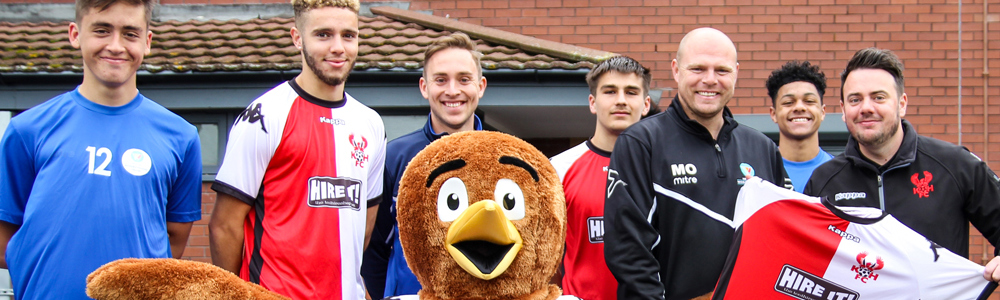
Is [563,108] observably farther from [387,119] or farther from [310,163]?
[310,163]

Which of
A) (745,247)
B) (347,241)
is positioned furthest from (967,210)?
(347,241)

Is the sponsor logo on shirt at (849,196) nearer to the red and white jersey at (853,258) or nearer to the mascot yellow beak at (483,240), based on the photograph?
the red and white jersey at (853,258)

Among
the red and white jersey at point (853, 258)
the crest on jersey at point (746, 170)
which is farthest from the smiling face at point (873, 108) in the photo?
the crest on jersey at point (746, 170)

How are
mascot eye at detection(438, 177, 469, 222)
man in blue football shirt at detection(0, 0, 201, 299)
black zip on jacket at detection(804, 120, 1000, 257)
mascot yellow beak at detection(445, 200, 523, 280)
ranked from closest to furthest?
mascot yellow beak at detection(445, 200, 523, 280)
mascot eye at detection(438, 177, 469, 222)
man in blue football shirt at detection(0, 0, 201, 299)
black zip on jacket at detection(804, 120, 1000, 257)

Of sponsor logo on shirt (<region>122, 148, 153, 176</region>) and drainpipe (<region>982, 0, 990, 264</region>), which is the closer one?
sponsor logo on shirt (<region>122, 148, 153, 176</region>)

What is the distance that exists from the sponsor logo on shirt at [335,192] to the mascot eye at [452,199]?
2.85ft

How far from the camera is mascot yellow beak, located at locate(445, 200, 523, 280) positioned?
2066 millimetres

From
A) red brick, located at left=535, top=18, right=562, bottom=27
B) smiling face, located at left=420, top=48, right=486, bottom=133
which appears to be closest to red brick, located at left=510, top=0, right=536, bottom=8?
red brick, located at left=535, top=18, right=562, bottom=27

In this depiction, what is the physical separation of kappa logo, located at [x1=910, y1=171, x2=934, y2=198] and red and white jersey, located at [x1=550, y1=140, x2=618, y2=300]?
4.86ft

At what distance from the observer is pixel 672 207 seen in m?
2.87

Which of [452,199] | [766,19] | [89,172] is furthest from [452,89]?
[766,19]

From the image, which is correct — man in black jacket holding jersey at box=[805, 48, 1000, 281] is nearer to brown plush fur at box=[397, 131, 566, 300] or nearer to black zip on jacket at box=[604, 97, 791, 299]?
black zip on jacket at box=[604, 97, 791, 299]

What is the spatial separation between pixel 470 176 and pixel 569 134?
256 inches

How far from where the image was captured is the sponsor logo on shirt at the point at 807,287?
288 centimetres
